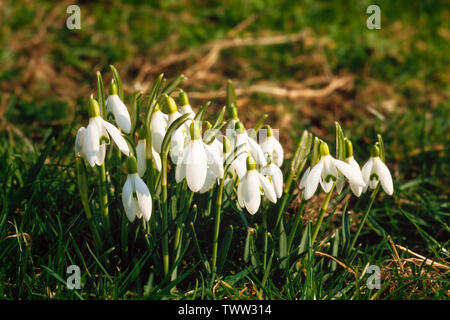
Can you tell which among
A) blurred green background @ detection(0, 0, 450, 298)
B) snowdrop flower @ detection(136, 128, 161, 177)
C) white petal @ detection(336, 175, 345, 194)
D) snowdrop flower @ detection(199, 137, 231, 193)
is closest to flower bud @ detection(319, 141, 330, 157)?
white petal @ detection(336, 175, 345, 194)

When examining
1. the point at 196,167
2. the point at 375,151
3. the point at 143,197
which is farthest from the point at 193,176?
the point at 375,151

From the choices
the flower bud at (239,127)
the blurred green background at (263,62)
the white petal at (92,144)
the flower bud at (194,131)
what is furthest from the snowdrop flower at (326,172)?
the blurred green background at (263,62)

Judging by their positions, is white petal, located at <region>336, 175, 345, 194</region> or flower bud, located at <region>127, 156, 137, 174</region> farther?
white petal, located at <region>336, 175, 345, 194</region>

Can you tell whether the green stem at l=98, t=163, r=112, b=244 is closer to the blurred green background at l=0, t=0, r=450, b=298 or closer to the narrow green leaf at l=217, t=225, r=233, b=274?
the narrow green leaf at l=217, t=225, r=233, b=274

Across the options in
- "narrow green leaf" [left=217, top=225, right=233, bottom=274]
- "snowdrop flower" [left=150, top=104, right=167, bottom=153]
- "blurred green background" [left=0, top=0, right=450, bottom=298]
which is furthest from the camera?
"blurred green background" [left=0, top=0, right=450, bottom=298]

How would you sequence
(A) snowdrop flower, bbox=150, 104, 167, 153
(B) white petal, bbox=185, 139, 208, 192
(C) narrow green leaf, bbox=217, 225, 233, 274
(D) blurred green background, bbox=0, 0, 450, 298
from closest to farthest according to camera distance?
(B) white petal, bbox=185, 139, 208, 192 < (A) snowdrop flower, bbox=150, 104, 167, 153 < (C) narrow green leaf, bbox=217, 225, 233, 274 < (D) blurred green background, bbox=0, 0, 450, 298

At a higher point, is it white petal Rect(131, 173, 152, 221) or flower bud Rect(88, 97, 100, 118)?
flower bud Rect(88, 97, 100, 118)
